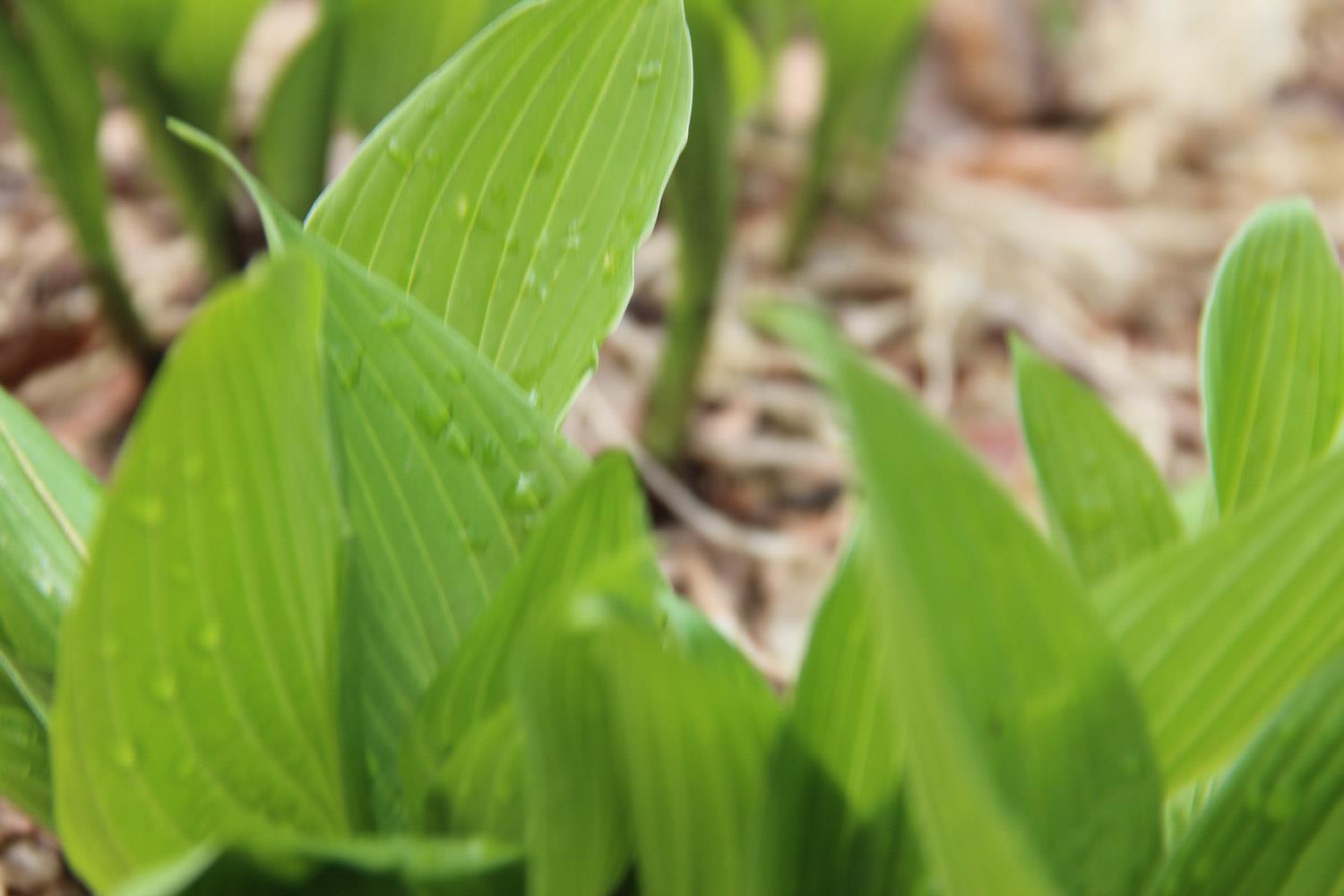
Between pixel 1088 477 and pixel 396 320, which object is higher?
pixel 396 320

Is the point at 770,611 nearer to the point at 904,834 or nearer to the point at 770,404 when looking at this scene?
the point at 770,404

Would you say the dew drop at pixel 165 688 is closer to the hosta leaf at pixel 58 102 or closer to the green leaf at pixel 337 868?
the green leaf at pixel 337 868

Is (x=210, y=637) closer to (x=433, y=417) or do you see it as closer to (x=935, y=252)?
(x=433, y=417)

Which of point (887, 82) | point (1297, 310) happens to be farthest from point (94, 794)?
point (887, 82)

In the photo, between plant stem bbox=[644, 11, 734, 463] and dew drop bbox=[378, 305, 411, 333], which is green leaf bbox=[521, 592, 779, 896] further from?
plant stem bbox=[644, 11, 734, 463]

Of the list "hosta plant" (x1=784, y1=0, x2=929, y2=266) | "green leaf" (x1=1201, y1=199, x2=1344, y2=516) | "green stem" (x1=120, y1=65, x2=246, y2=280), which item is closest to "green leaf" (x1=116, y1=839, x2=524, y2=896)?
"green leaf" (x1=1201, y1=199, x2=1344, y2=516)

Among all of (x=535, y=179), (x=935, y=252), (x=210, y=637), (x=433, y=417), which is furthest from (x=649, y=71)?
(x=935, y=252)
